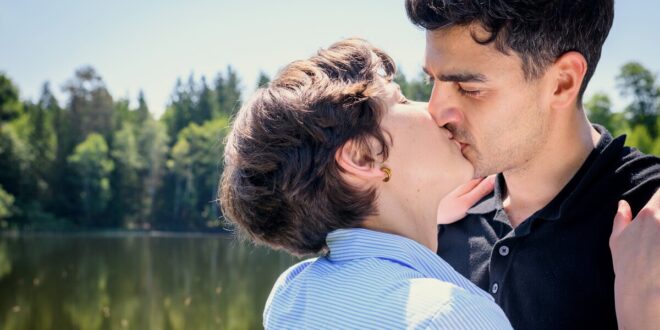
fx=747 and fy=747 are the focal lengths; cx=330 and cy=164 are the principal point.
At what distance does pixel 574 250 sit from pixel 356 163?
822 millimetres

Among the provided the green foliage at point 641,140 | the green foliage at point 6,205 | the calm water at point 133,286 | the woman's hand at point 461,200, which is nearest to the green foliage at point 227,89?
the green foliage at point 6,205

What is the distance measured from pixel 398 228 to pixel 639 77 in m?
45.5

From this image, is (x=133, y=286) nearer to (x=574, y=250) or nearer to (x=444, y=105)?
(x=444, y=105)

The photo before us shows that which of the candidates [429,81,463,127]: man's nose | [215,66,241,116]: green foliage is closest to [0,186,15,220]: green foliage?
[215,66,241,116]: green foliage

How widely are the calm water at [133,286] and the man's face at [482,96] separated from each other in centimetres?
1105

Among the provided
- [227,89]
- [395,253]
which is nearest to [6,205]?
[227,89]

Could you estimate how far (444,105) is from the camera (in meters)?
2.36

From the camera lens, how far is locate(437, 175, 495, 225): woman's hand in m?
2.79

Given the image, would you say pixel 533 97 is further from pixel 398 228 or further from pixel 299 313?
pixel 299 313

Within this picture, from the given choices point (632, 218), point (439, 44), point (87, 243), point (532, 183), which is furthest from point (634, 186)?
point (87, 243)

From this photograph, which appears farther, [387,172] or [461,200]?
[461,200]

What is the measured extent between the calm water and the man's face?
435 inches

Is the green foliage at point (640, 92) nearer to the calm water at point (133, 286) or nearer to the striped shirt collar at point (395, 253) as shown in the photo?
the calm water at point (133, 286)

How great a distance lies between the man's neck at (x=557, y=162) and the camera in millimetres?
2443
